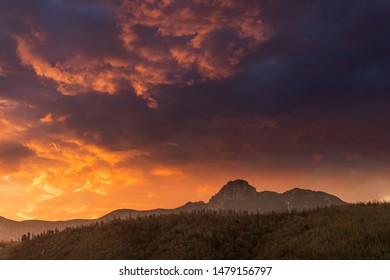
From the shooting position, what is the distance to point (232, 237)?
23.9m

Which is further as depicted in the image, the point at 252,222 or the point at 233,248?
the point at 252,222

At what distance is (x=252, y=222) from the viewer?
26.4m

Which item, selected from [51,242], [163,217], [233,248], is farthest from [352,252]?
[51,242]

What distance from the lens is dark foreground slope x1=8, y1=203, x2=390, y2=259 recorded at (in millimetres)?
19781

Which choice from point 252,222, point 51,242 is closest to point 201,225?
point 252,222

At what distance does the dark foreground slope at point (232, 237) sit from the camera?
19781 mm

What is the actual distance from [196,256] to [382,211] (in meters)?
11.5

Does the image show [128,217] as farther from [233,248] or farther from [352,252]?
[352,252]

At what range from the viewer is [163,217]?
28797mm

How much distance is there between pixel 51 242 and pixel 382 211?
67.1 ft
